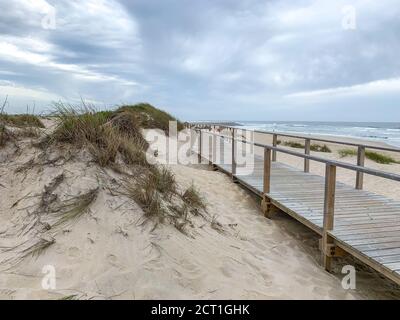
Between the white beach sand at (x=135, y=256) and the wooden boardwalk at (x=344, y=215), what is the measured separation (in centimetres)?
Answer: 38

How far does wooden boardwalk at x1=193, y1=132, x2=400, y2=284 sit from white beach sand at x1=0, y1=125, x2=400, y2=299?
0.38m

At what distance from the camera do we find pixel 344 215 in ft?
14.9

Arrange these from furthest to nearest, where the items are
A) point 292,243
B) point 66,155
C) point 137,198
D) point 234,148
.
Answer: point 234,148
point 292,243
point 66,155
point 137,198

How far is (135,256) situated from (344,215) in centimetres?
287

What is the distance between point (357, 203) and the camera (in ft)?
16.7

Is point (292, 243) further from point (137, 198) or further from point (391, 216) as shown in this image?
point (137, 198)

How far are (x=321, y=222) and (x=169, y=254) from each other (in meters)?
2.07

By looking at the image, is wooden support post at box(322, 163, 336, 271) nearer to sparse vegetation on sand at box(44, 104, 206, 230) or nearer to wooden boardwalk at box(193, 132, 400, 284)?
wooden boardwalk at box(193, 132, 400, 284)

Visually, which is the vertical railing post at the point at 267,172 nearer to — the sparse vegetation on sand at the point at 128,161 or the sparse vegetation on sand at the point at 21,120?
the sparse vegetation on sand at the point at 128,161

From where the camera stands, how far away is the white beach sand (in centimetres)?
286

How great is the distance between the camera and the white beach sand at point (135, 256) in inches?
112

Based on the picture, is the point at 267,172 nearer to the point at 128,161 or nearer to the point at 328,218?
the point at 328,218
